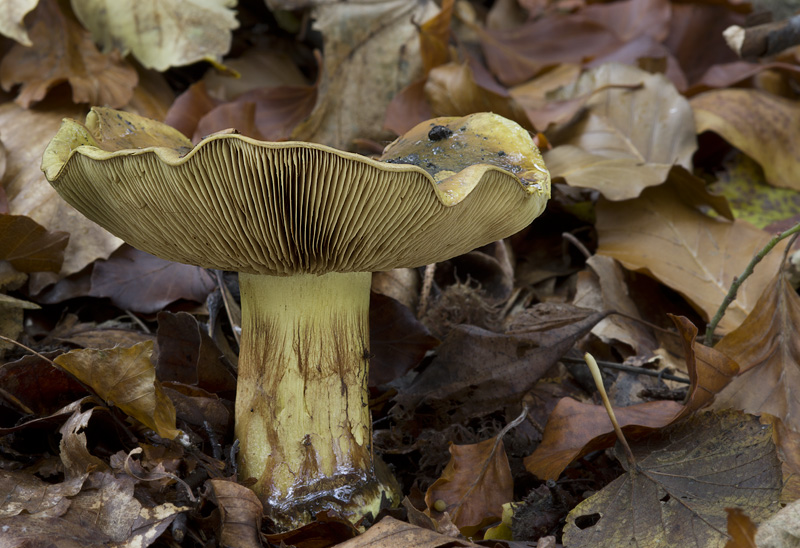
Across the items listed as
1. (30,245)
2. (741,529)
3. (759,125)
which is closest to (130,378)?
(30,245)

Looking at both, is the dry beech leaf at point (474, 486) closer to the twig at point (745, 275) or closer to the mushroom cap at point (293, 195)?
the mushroom cap at point (293, 195)

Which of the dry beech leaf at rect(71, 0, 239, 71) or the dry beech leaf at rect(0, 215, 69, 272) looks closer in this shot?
the dry beech leaf at rect(0, 215, 69, 272)

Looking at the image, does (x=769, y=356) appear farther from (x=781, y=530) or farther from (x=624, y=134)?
(x=624, y=134)

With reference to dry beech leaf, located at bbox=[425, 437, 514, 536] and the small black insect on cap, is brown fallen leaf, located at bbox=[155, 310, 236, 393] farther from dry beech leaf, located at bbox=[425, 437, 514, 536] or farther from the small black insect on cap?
the small black insect on cap

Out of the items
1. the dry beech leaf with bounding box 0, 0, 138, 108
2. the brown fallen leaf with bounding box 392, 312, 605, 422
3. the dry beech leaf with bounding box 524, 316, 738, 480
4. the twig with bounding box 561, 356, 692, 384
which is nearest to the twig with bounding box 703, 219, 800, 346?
the twig with bounding box 561, 356, 692, 384

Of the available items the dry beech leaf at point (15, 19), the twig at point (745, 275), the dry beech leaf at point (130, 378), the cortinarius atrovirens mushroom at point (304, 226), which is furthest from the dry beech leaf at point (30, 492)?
the dry beech leaf at point (15, 19)
